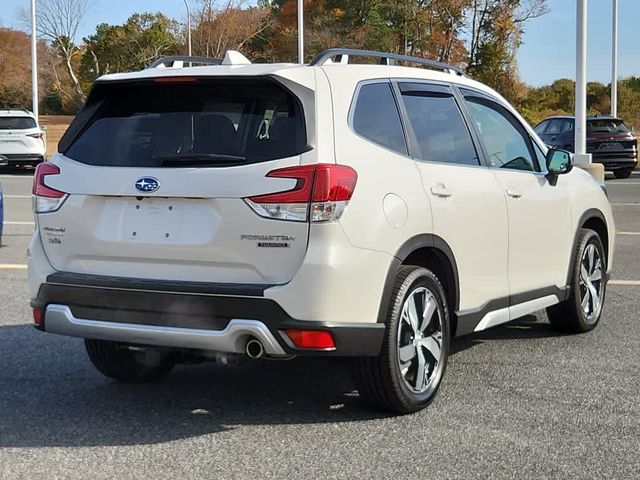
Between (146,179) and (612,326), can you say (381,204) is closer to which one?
(146,179)

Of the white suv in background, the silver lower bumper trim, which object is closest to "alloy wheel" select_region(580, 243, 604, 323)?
the silver lower bumper trim

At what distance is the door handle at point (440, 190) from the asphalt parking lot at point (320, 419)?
3.69ft

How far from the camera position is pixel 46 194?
15.5ft

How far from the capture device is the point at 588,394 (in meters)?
5.12

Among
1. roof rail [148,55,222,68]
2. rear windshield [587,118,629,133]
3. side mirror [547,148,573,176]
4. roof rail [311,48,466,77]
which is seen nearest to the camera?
roof rail [311,48,466,77]

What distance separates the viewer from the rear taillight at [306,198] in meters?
4.12

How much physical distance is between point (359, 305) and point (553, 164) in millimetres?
2428

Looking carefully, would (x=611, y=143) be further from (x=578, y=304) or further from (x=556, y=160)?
(x=556, y=160)

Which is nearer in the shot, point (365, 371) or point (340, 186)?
point (340, 186)

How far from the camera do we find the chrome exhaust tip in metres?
4.21

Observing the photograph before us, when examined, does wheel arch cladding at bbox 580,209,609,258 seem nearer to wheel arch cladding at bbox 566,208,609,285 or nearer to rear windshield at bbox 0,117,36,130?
wheel arch cladding at bbox 566,208,609,285

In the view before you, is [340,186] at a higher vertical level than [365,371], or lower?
higher

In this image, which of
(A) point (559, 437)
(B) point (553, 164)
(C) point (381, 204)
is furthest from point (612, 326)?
(C) point (381, 204)

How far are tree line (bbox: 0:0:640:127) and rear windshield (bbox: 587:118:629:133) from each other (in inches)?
994
